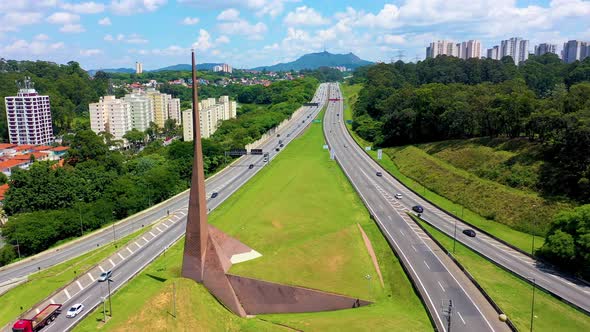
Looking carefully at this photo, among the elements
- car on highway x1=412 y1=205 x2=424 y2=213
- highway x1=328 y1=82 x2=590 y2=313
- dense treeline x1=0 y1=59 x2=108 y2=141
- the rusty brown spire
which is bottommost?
highway x1=328 y1=82 x2=590 y2=313

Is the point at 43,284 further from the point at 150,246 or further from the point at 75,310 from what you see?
the point at 150,246

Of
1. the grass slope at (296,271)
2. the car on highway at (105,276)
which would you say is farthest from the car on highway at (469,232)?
the car on highway at (105,276)

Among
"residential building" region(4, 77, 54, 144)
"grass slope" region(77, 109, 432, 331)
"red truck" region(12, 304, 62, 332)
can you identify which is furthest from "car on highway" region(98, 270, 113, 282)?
"residential building" region(4, 77, 54, 144)

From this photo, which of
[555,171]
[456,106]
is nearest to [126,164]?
[456,106]

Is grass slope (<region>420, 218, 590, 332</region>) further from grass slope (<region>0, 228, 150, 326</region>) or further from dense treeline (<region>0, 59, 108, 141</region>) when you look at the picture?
dense treeline (<region>0, 59, 108, 141</region>)

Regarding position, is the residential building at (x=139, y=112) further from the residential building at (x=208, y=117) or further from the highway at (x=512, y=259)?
the highway at (x=512, y=259)
